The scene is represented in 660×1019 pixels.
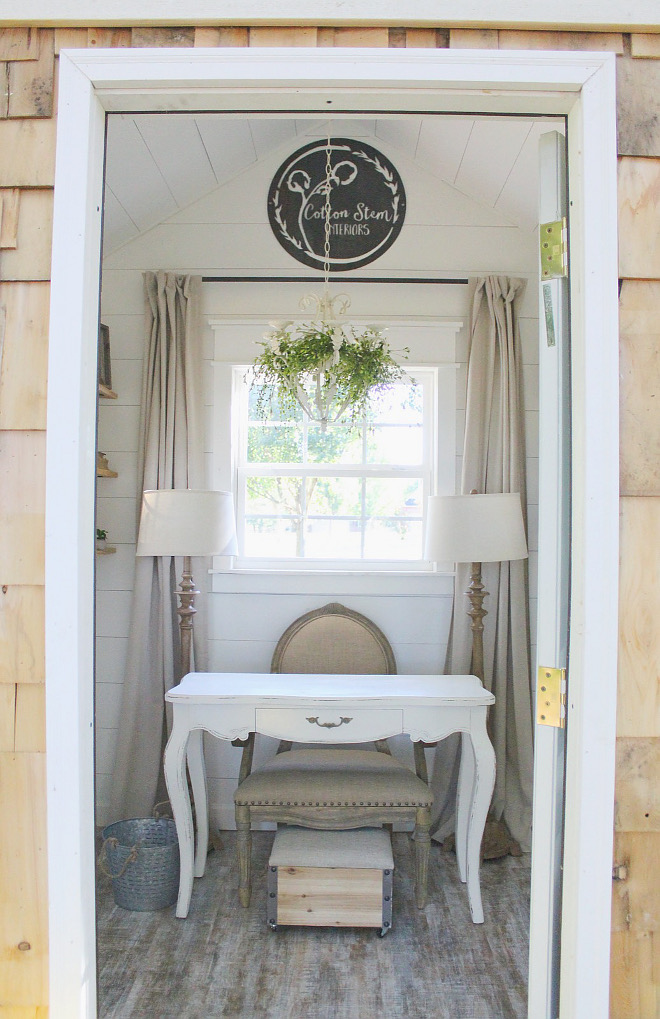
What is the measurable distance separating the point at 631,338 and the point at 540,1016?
1.29 m

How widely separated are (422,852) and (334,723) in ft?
1.88

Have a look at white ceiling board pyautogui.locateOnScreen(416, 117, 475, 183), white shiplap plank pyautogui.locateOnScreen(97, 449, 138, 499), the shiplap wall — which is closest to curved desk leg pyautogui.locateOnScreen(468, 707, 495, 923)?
the shiplap wall

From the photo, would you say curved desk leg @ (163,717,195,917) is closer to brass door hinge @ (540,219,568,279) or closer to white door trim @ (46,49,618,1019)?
white door trim @ (46,49,618,1019)

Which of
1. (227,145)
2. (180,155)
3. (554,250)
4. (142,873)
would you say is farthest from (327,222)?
(142,873)

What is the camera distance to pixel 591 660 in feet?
4.58

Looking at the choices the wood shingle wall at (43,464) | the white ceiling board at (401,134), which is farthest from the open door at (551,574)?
the white ceiling board at (401,134)

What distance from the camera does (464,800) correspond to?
118 inches

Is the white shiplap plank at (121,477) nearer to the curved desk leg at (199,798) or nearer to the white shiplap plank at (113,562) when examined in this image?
the white shiplap plank at (113,562)

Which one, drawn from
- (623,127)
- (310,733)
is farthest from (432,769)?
(623,127)

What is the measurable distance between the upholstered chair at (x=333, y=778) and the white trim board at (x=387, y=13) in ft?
7.55

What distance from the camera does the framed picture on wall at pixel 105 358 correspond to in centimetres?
329

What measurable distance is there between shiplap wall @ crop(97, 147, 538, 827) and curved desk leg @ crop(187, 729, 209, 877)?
0.43 metres

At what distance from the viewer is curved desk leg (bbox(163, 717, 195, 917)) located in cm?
266

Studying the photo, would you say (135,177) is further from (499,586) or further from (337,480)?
(499,586)
